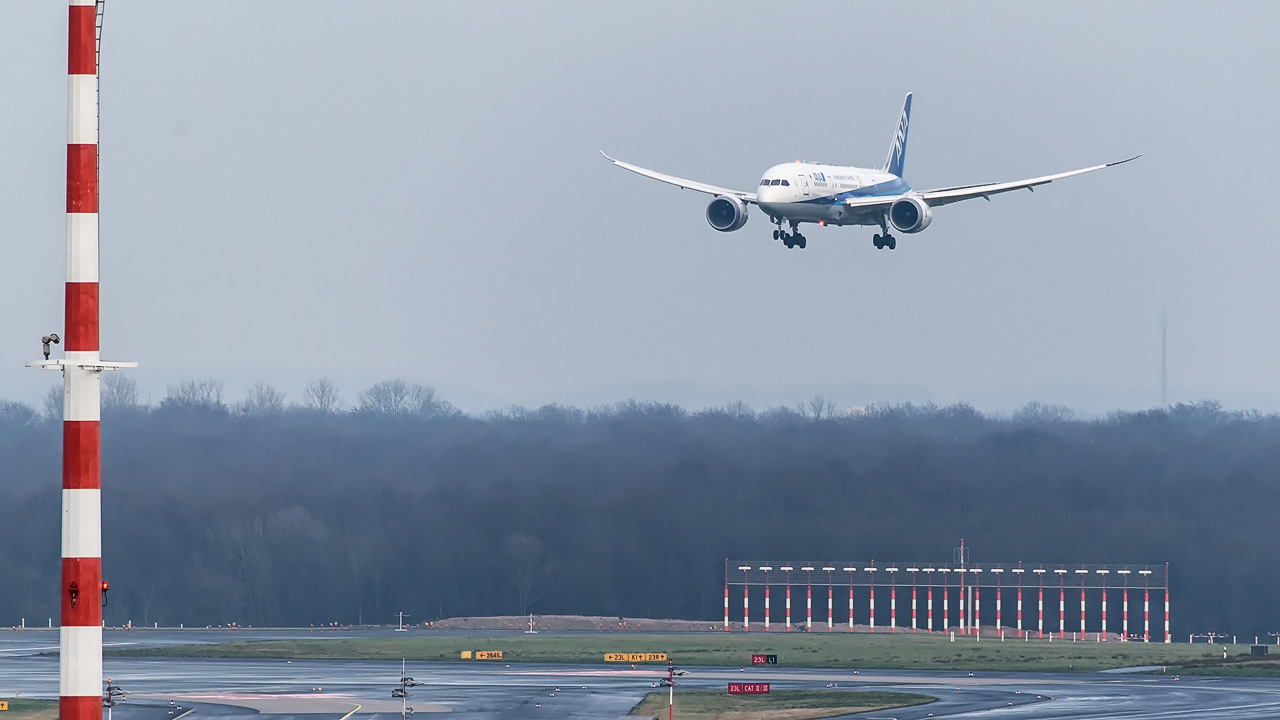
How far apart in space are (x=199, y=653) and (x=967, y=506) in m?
81.8

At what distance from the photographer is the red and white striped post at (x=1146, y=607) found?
5111 inches

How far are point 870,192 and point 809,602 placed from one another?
4436 cm

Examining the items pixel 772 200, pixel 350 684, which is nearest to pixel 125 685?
pixel 350 684

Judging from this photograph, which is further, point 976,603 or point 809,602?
point 976,603

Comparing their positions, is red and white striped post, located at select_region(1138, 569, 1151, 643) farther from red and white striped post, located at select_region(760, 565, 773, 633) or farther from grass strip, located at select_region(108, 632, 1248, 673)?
red and white striped post, located at select_region(760, 565, 773, 633)

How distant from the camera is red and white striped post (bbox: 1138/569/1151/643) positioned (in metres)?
130

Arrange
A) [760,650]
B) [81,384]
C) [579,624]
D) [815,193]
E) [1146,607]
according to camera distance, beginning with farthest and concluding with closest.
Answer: [579,624] < [1146,607] < [760,650] < [815,193] < [81,384]

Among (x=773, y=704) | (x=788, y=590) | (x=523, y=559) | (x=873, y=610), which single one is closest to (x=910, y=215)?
(x=773, y=704)

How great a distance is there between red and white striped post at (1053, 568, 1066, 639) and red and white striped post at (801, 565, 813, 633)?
56.7ft

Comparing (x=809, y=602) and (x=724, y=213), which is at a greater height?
(x=724, y=213)

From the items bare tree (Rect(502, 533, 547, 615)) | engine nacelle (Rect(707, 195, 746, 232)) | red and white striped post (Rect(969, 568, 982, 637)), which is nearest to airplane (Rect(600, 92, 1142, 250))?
engine nacelle (Rect(707, 195, 746, 232))

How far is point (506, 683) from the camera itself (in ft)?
278

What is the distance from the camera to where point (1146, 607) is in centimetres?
13262

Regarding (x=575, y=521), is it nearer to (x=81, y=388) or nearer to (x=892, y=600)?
(x=892, y=600)
